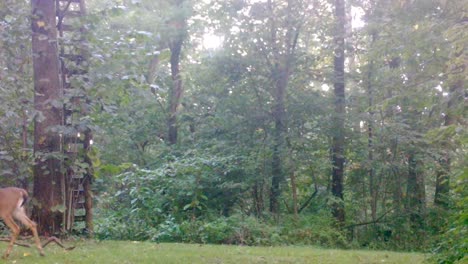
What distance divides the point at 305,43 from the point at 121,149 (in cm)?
854

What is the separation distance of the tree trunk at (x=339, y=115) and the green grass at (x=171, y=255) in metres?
5.35

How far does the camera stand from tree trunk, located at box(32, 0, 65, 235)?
430 inches

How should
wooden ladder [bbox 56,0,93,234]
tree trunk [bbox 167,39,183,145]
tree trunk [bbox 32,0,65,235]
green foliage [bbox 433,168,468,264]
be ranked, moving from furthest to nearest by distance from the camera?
tree trunk [bbox 167,39,183,145], tree trunk [bbox 32,0,65,235], wooden ladder [bbox 56,0,93,234], green foliage [bbox 433,168,468,264]

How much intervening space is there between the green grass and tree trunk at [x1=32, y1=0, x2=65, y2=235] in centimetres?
76

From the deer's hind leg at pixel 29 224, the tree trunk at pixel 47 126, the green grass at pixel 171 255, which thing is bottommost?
the green grass at pixel 171 255

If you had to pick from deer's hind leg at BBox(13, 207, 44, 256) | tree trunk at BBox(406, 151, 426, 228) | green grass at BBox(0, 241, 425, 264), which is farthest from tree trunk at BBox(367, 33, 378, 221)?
deer's hind leg at BBox(13, 207, 44, 256)

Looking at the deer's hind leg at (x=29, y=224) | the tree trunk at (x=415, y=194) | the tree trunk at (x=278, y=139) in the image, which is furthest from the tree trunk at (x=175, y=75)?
the deer's hind leg at (x=29, y=224)

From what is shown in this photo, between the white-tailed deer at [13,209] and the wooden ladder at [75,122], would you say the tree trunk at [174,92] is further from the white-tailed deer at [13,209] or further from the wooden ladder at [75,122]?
the white-tailed deer at [13,209]

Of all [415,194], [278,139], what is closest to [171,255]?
[278,139]

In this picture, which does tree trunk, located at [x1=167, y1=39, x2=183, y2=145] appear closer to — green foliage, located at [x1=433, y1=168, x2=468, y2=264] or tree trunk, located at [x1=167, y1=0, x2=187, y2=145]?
tree trunk, located at [x1=167, y1=0, x2=187, y2=145]

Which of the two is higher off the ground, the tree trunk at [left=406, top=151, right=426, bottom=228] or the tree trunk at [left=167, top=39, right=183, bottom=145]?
the tree trunk at [left=167, top=39, right=183, bottom=145]

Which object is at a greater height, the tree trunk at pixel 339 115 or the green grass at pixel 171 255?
the tree trunk at pixel 339 115

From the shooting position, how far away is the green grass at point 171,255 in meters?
8.85

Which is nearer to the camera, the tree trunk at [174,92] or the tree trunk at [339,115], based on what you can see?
the tree trunk at [339,115]
